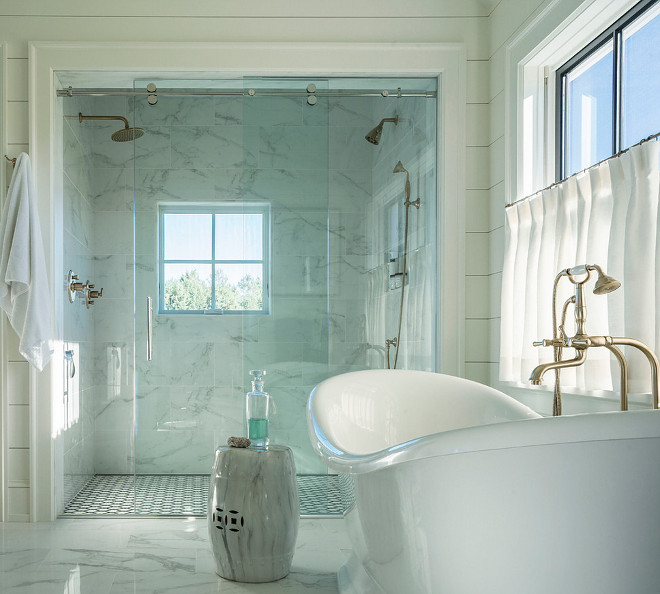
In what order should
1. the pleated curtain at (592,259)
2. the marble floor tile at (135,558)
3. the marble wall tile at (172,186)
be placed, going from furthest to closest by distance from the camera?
the marble wall tile at (172,186) < the marble floor tile at (135,558) < the pleated curtain at (592,259)

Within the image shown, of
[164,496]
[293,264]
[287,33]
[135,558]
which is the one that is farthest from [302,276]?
[164,496]

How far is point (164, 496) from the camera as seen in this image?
12.3 ft

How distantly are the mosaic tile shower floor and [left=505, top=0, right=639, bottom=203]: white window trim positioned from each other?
1590mm

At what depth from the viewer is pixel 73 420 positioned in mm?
3895

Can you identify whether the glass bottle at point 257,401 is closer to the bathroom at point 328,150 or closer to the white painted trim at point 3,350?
the bathroom at point 328,150

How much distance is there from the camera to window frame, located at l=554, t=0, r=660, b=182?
91.1 inches

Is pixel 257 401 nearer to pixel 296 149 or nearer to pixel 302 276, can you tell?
pixel 302 276

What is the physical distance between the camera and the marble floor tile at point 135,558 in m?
2.44

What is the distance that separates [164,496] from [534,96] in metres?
2.74

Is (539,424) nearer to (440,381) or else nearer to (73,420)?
(440,381)

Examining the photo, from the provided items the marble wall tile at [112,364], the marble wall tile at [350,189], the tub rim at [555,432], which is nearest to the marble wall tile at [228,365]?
the marble wall tile at [112,364]

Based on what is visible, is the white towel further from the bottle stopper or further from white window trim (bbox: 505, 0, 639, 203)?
white window trim (bbox: 505, 0, 639, 203)

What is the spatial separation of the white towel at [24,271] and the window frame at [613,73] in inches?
92.0

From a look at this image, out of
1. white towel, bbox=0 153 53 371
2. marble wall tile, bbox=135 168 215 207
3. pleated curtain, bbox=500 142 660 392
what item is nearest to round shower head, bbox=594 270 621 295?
pleated curtain, bbox=500 142 660 392
